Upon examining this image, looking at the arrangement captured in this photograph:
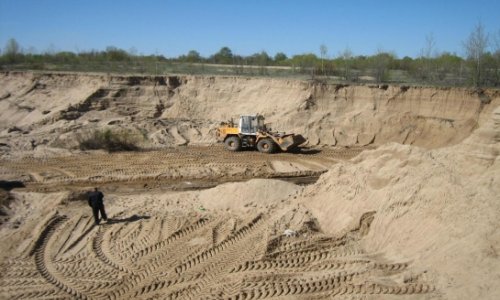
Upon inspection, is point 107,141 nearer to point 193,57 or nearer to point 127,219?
point 127,219

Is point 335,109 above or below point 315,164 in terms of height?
above

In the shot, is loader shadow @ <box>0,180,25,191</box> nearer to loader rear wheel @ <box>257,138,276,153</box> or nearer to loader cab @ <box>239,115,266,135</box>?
loader cab @ <box>239,115,266,135</box>

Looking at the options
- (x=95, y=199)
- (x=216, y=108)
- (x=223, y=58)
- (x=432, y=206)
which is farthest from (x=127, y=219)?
(x=223, y=58)

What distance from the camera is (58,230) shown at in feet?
40.3

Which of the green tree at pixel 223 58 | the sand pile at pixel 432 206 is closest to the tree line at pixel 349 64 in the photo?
the green tree at pixel 223 58

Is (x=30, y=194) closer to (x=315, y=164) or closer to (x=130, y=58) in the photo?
(x=315, y=164)

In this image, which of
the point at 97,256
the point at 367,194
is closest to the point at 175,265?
the point at 97,256

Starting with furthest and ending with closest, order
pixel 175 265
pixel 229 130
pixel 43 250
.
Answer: pixel 229 130 < pixel 43 250 < pixel 175 265

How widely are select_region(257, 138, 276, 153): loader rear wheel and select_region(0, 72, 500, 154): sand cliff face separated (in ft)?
11.6

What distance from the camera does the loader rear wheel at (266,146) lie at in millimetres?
21766

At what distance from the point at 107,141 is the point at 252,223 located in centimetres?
1205

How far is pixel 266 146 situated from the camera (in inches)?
866

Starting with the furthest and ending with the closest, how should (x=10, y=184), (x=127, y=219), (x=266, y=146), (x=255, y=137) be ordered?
(x=255, y=137) → (x=266, y=146) → (x=10, y=184) → (x=127, y=219)

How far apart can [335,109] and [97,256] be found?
17746mm
